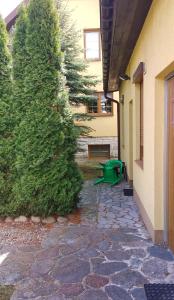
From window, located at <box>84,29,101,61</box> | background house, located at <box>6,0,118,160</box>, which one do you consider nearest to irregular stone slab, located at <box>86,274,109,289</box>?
background house, located at <box>6,0,118,160</box>

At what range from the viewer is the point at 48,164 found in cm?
500

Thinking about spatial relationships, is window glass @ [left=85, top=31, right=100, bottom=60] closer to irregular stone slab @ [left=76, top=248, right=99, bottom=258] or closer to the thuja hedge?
the thuja hedge

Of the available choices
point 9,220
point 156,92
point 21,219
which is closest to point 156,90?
Result: point 156,92

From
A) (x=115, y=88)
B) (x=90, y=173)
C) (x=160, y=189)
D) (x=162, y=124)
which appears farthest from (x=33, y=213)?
(x=115, y=88)

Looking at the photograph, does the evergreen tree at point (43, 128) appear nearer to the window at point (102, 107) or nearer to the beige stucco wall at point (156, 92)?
the beige stucco wall at point (156, 92)

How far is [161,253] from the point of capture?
358 centimetres

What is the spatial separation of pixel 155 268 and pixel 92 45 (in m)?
11.9

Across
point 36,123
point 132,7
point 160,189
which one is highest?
point 132,7

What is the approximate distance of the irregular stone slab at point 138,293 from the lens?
2.69 m

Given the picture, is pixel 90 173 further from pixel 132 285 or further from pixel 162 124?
pixel 132 285

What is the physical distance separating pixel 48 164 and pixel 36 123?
30.1 inches

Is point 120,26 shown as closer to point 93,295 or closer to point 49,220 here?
point 49,220

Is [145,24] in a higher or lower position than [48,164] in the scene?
higher

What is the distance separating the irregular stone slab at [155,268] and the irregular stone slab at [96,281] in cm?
49
